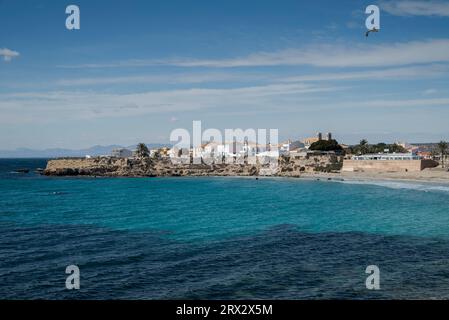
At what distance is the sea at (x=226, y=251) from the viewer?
20.9 meters

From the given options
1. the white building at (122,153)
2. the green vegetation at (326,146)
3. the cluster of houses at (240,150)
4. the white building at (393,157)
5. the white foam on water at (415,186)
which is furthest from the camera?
the white building at (122,153)

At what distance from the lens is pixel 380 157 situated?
4636 inches

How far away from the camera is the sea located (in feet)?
68.5

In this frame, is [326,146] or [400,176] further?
[326,146]

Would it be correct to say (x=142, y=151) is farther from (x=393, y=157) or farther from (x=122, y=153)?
(x=393, y=157)

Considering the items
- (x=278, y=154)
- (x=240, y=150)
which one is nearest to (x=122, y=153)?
(x=240, y=150)

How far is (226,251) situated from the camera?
2909 centimetres

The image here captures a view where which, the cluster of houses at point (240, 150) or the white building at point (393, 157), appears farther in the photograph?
the cluster of houses at point (240, 150)

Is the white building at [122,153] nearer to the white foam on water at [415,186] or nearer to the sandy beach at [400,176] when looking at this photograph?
the sandy beach at [400,176]

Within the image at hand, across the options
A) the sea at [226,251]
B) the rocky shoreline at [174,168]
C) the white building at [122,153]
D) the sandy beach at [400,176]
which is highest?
the white building at [122,153]

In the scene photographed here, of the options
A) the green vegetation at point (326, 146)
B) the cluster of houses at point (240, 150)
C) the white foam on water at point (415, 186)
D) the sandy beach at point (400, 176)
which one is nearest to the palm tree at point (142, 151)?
the cluster of houses at point (240, 150)

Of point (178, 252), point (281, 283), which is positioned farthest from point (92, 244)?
point (281, 283)
